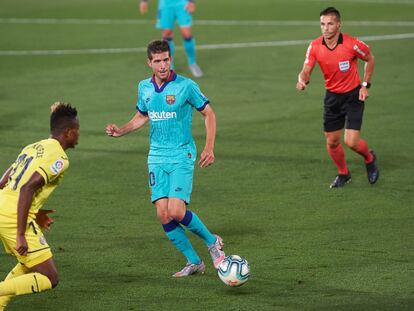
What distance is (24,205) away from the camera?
784 centimetres

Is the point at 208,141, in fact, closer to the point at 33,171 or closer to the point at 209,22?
the point at 33,171

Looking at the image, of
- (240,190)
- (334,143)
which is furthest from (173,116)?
(334,143)

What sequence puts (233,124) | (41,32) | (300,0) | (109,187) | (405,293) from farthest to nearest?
(300,0)
(41,32)
(233,124)
(109,187)
(405,293)

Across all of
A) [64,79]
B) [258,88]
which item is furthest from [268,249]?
[64,79]

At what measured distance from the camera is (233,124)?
16.8 meters

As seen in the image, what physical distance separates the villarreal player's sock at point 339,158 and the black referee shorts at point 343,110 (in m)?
0.26

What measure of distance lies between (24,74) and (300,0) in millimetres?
12504

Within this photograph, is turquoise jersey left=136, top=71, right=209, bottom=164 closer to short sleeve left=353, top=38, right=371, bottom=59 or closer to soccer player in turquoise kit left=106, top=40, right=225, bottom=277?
soccer player in turquoise kit left=106, top=40, right=225, bottom=277

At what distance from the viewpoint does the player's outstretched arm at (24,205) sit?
7840 mm

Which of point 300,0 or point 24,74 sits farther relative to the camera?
point 300,0

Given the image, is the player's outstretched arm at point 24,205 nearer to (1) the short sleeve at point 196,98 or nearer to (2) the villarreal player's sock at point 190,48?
(1) the short sleeve at point 196,98

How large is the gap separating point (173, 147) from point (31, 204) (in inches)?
76.7

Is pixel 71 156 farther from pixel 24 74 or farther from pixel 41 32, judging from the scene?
pixel 41 32

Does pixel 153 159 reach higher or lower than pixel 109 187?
higher
